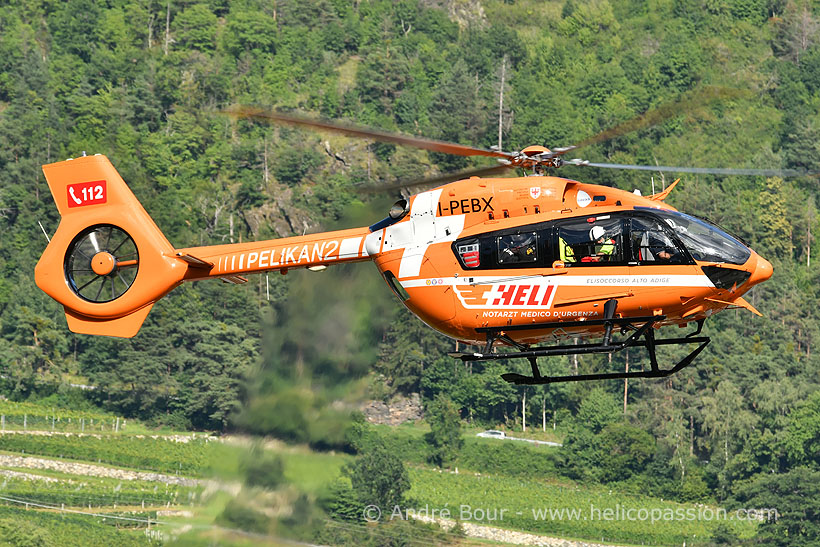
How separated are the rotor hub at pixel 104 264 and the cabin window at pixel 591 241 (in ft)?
30.6

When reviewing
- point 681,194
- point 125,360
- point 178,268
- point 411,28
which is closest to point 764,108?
point 681,194

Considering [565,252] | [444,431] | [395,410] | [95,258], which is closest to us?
[565,252]

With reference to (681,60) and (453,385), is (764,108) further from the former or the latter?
(453,385)

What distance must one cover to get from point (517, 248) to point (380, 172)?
294ft

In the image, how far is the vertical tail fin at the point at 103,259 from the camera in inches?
1233

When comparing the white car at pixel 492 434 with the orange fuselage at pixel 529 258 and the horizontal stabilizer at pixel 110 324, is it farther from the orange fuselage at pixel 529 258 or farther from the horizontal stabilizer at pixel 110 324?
the orange fuselage at pixel 529 258

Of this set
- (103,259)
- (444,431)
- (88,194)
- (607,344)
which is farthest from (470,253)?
(444,431)

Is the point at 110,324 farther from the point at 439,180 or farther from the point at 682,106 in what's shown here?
the point at 682,106

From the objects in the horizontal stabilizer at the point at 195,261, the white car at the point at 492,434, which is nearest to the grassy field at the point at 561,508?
the white car at the point at 492,434

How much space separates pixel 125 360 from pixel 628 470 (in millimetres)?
31804

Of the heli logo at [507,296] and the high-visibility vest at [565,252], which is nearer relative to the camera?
the high-visibility vest at [565,252]

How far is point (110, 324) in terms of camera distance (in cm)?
3152

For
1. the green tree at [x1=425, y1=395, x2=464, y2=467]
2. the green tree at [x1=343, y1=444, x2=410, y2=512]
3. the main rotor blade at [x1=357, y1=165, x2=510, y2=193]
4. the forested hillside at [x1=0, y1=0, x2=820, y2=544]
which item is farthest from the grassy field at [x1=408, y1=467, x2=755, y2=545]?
the main rotor blade at [x1=357, y1=165, x2=510, y2=193]

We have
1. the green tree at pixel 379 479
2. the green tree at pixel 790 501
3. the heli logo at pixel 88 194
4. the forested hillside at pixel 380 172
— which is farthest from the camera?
the forested hillside at pixel 380 172
